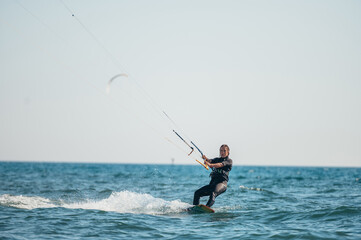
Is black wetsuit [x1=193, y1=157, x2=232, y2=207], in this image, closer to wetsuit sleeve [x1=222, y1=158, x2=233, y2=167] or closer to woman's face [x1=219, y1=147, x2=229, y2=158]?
wetsuit sleeve [x1=222, y1=158, x2=233, y2=167]

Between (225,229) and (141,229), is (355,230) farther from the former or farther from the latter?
(141,229)

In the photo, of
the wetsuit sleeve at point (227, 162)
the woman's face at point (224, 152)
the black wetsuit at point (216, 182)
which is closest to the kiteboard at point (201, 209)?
the black wetsuit at point (216, 182)

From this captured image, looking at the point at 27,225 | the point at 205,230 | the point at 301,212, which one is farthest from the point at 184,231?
the point at 301,212

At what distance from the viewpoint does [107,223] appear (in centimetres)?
1161

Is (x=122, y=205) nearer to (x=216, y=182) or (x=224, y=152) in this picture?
(x=216, y=182)

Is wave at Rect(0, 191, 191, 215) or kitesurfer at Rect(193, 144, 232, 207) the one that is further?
wave at Rect(0, 191, 191, 215)

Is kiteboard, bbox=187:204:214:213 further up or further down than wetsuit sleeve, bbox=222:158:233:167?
further down

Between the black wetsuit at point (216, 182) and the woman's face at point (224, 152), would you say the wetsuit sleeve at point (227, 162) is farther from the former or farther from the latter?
the woman's face at point (224, 152)

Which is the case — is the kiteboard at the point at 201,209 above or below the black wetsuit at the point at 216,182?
below

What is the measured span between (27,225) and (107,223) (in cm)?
219


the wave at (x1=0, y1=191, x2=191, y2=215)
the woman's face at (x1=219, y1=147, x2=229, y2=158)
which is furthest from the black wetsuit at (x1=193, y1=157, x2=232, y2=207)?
the wave at (x1=0, y1=191, x2=191, y2=215)

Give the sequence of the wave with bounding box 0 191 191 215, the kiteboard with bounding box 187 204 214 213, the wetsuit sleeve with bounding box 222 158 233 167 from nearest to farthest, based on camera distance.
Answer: the wetsuit sleeve with bounding box 222 158 233 167, the kiteboard with bounding box 187 204 214 213, the wave with bounding box 0 191 191 215

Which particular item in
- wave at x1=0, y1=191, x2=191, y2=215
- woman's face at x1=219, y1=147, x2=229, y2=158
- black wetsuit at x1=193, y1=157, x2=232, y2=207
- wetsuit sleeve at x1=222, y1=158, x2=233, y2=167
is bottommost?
wave at x1=0, y1=191, x2=191, y2=215

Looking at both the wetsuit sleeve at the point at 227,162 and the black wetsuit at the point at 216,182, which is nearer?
the wetsuit sleeve at the point at 227,162
